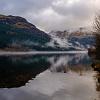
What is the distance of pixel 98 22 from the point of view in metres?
91.4

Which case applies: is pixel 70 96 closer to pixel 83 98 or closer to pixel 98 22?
pixel 83 98

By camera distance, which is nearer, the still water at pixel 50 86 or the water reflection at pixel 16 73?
the still water at pixel 50 86

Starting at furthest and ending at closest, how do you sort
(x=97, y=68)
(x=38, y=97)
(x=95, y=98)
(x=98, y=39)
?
(x=98, y=39), (x=97, y=68), (x=38, y=97), (x=95, y=98)

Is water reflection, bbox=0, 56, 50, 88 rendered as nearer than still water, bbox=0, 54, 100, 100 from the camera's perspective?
No

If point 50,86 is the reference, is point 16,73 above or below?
below

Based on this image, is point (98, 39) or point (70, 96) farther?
point (98, 39)

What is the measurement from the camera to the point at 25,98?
3525cm

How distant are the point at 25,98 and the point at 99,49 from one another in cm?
5577

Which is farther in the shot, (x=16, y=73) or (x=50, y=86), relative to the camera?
(x=16, y=73)

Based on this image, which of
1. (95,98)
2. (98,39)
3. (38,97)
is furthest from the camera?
(98,39)

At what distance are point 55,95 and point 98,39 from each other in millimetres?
52525

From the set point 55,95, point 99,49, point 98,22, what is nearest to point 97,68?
point 99,49

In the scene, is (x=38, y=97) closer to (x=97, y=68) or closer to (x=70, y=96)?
(x=70, y=96)

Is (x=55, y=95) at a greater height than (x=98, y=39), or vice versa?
(x=98, y=39)
